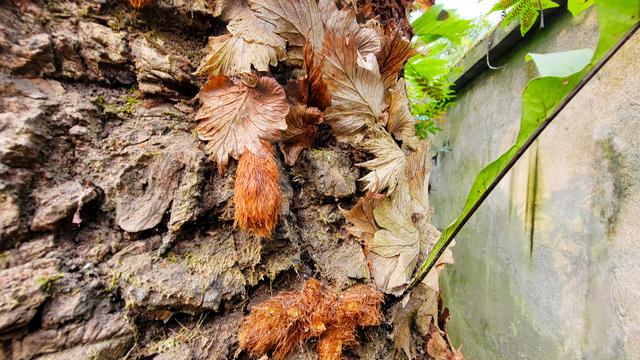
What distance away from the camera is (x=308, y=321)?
20.1 inches

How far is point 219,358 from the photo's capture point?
480 millimetres

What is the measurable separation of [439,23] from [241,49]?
1.09 m

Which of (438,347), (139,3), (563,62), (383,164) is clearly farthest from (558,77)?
(139,3)

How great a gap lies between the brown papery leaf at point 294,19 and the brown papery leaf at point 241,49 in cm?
2

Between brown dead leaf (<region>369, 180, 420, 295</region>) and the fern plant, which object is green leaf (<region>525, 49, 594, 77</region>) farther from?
the fern plant

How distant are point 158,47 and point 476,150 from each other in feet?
6.04

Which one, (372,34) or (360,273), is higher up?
(372,34)

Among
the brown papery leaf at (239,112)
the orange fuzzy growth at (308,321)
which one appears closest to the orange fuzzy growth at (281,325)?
the orange fuzzy growth at (308,321)

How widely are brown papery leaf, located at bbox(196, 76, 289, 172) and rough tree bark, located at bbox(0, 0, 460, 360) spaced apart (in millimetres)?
43

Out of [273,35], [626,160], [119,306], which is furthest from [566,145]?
[119,306]

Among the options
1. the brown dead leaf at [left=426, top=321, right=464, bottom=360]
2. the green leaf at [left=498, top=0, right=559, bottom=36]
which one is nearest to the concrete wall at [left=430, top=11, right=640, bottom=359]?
the green leaf at [left=498, top=0, right=559, bottom=36]

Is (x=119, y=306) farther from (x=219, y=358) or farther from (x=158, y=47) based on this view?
(x=158, y=47)

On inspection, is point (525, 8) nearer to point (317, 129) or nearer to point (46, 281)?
point (317, 129)

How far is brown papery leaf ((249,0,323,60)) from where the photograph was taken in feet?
1.98
